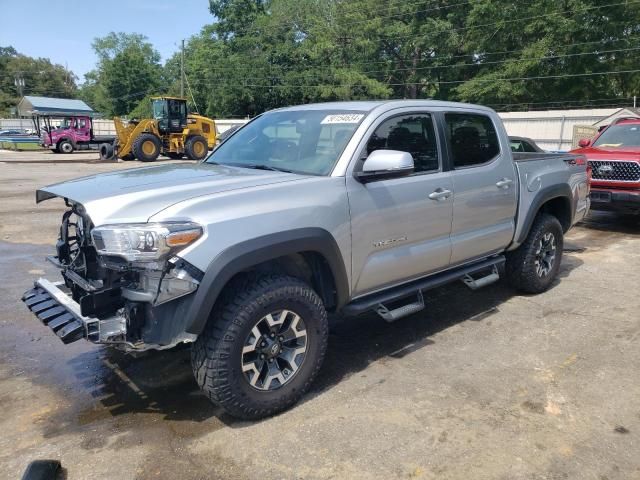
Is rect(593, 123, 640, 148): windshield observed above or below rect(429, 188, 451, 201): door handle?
above

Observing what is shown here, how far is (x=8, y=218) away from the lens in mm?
9984

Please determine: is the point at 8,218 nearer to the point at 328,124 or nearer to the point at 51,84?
the point at 328,124

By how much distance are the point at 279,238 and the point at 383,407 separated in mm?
1287

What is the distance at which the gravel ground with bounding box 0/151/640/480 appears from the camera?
9.29 feet

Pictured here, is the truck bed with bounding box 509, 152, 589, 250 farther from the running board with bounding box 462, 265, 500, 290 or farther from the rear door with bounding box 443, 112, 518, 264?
the running board with bounding box 462, 265, 500, 290

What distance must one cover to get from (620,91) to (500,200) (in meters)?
40.6

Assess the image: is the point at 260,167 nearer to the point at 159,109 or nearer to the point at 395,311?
the point at 395,311

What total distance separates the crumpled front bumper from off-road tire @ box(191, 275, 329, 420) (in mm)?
462

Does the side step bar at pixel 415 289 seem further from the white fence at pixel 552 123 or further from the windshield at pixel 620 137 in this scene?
the white fence at pixel 552 123

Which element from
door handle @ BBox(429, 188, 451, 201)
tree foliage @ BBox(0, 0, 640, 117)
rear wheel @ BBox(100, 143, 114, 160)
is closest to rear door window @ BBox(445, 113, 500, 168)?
door handle @ BBox(429, 188, 451, 201)

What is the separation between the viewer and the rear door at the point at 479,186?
4.44 meters

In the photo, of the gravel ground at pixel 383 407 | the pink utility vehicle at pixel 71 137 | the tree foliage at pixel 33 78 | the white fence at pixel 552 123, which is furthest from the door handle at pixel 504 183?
the tree foliage at pixel 33 78

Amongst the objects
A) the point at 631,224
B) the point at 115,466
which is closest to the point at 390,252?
the point at 115,466

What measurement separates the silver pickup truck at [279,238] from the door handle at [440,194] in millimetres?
14
